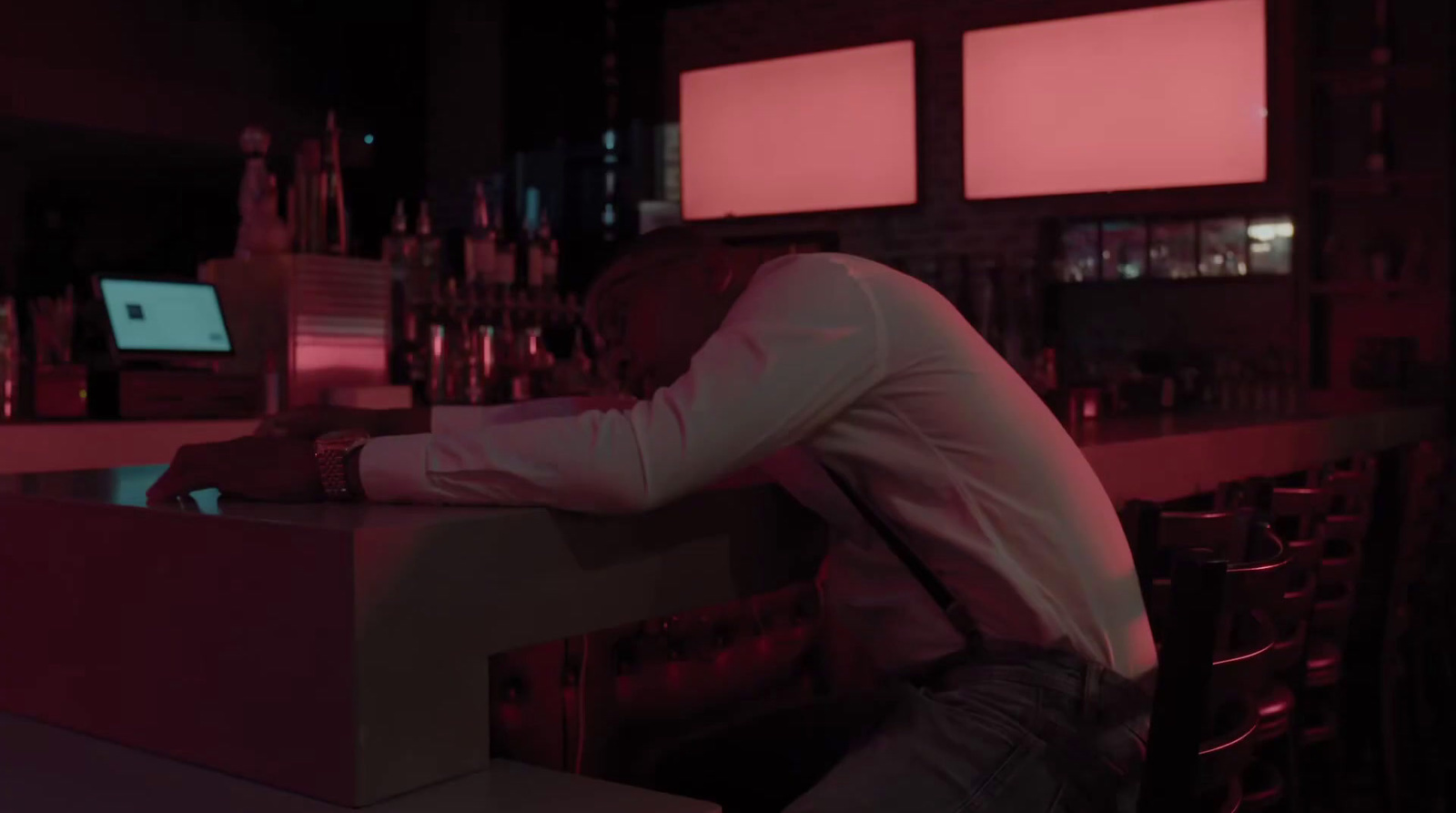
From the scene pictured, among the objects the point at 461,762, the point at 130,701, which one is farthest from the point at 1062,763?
the point at 130,701

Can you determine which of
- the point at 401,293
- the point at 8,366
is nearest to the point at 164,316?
the point at 8,366

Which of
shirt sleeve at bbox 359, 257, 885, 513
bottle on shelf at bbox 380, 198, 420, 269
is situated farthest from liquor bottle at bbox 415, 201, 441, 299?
shirt sleeve at bbox 359, 257, 885, 513

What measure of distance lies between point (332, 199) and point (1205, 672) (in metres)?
3.12

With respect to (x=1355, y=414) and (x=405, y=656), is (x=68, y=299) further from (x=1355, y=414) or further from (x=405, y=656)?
(x=1355, y=414)

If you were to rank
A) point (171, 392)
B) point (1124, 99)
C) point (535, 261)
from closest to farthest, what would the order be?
point (171, 392) < point (1124, 99) < point (535, 261)

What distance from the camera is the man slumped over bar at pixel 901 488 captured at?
1300 mm

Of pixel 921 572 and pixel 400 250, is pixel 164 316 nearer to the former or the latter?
pixel 400 250

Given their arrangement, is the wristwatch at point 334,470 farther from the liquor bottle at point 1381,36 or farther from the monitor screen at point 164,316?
the liquor bottle at point 1381,36

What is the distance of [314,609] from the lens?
3.73 feet

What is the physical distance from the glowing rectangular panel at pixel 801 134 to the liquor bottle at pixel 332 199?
4.08 feet

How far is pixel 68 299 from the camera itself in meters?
3.58

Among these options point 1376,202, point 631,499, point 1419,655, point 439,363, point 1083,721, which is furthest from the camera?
point 1376,202

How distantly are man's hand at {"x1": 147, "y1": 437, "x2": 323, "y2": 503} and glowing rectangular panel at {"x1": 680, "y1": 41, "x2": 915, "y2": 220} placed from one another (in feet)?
10.4

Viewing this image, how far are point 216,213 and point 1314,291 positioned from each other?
5.82m
